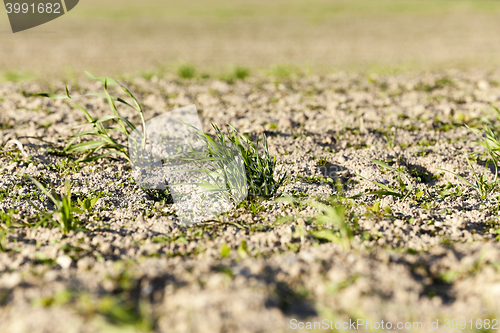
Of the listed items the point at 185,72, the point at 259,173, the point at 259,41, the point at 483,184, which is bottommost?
the point at 483,184

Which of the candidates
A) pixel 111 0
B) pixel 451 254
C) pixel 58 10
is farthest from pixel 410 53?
pixel 111 0

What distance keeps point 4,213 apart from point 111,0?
107 ft

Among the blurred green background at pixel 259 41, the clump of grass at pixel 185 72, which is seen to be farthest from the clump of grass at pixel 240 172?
the blurred green background at pixel 259 41

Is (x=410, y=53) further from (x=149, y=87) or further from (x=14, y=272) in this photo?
(x=14, y=272)

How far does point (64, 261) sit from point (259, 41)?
1181 cm

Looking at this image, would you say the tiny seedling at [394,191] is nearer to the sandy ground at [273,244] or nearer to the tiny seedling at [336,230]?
the sandy ground at [273,244]

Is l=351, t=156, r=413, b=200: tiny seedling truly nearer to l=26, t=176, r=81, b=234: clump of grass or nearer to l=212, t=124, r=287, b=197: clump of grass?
l=212, t=124, r=287, b=197: clump of grass

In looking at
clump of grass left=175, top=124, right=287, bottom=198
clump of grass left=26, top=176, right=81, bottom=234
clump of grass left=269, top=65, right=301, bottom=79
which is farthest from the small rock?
clump of grass left=269, top=65, right=301, bottom=79

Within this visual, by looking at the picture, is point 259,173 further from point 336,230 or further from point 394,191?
point 394,191

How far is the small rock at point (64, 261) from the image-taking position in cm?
163

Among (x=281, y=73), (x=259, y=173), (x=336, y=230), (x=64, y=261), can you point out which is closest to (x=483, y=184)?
(x=336, y=230)

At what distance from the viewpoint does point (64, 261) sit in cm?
164

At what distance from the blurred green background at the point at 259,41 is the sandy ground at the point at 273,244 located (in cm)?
245

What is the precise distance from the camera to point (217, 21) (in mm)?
16703
